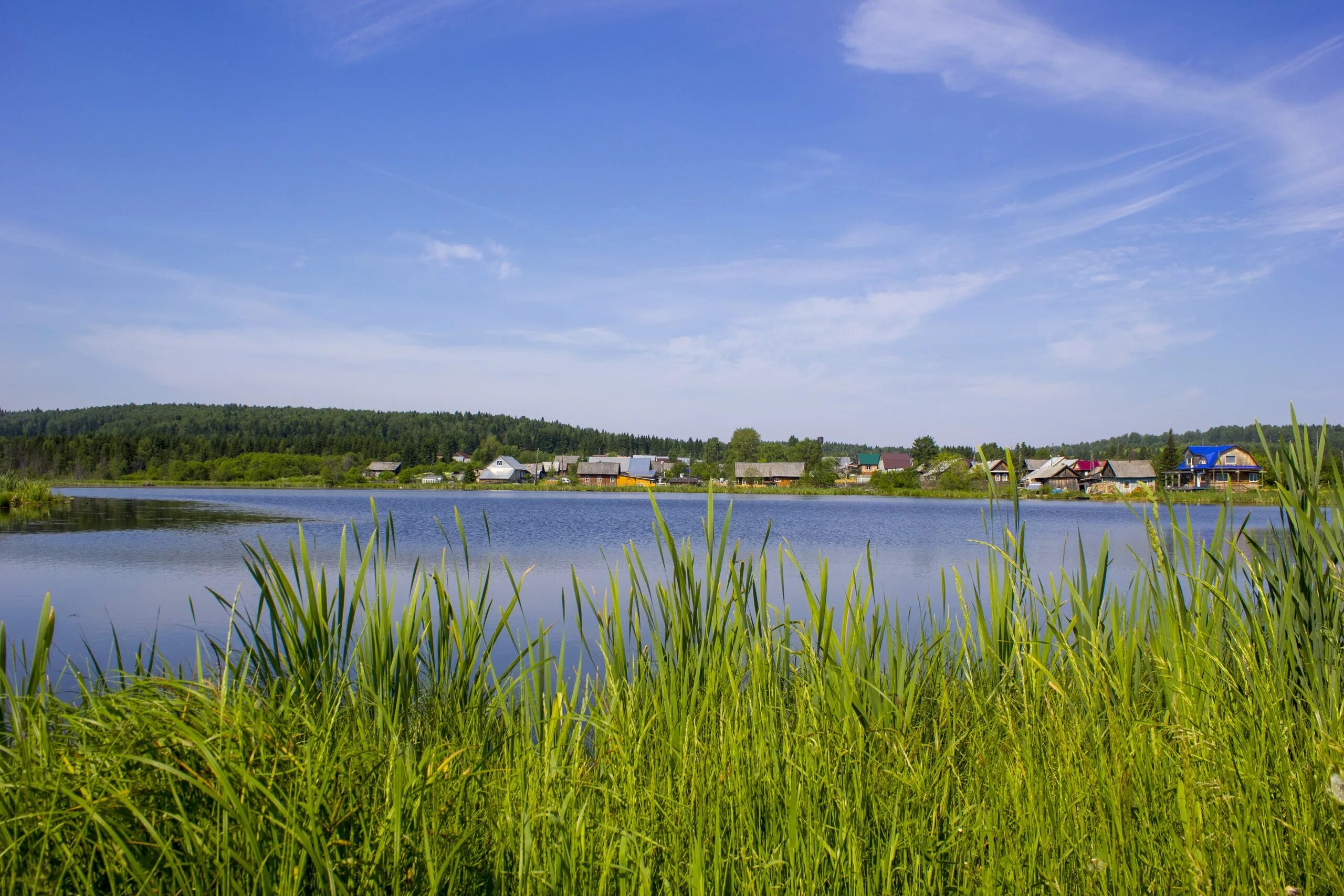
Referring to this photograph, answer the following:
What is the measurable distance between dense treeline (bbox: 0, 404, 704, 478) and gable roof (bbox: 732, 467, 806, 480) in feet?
126

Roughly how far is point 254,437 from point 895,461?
3084 inches

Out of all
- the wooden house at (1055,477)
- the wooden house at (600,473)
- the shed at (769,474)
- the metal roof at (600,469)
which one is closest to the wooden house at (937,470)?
the wooden house at (1055,477)

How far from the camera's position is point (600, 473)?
303ft

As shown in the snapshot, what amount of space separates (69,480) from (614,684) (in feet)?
276

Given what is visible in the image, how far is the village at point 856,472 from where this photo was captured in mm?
53281

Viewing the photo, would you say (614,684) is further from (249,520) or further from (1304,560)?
(249,520)

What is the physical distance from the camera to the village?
53.3 m

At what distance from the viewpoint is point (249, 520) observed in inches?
920

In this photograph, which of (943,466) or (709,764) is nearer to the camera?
(709,764)

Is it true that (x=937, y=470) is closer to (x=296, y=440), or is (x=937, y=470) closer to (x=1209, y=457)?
(x=1209, y=457)

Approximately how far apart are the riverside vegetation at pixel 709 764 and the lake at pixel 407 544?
462mm

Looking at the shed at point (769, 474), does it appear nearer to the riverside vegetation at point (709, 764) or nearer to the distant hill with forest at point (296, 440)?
the distant hill with forest at point (296, 440)

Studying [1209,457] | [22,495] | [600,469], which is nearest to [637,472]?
[600,469]

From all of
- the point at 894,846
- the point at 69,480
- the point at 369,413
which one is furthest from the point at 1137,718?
the point at 369,413
